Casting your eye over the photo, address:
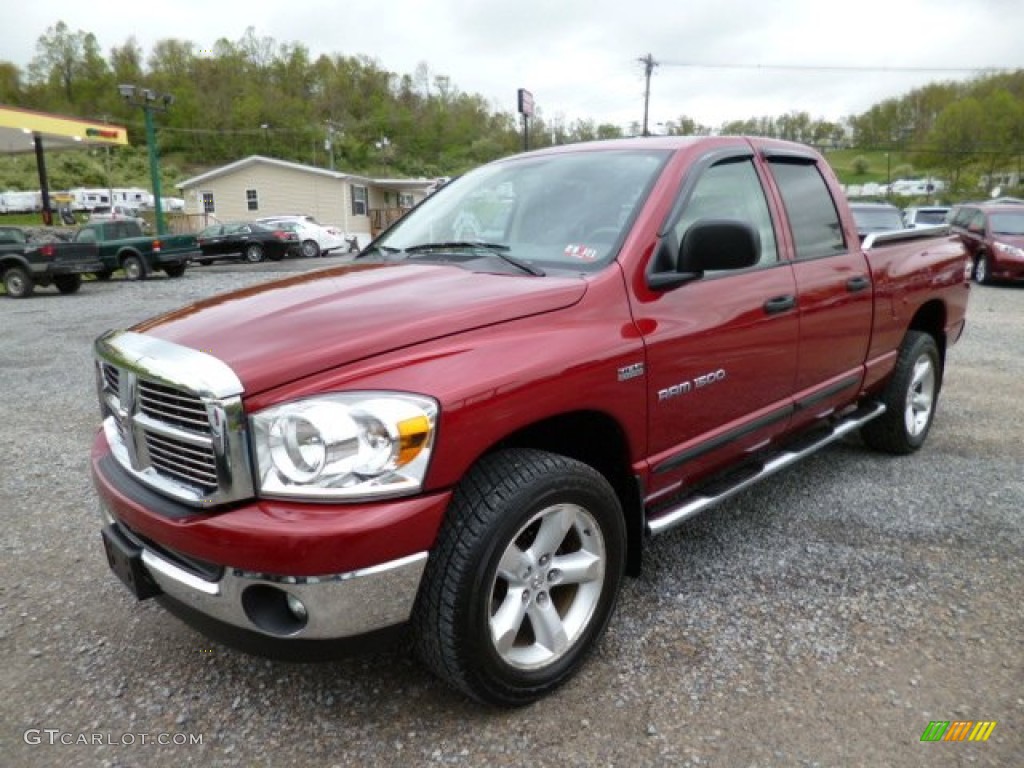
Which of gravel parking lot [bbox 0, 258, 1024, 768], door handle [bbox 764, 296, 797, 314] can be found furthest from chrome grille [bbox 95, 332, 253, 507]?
door handle [bbox 764, 296, 797, 314]

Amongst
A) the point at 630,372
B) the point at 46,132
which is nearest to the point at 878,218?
the point at 630,372

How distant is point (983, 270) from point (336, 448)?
1670 cm

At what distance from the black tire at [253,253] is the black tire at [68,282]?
31.6ft

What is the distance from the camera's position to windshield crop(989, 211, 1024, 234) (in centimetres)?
1478

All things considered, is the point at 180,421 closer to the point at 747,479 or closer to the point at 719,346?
the point at 719,346

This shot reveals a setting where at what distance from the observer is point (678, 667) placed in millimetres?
2580

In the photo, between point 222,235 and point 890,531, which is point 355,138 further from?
point 890,531

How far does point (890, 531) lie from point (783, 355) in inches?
43.2

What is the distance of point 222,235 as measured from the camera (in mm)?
25953

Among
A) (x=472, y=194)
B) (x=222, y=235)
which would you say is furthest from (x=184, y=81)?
(x=472, y=194)

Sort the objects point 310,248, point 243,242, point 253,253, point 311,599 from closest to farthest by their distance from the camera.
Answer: point 311,599 → point 243,242 → point 253,253 → point 310,248

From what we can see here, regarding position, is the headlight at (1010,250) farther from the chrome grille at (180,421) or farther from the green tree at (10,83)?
the green tree at (10,83)

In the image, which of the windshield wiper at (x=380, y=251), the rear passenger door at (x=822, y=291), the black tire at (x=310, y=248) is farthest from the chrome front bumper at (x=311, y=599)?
the black tire at (x=310, y=248)

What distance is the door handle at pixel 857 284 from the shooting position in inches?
147
